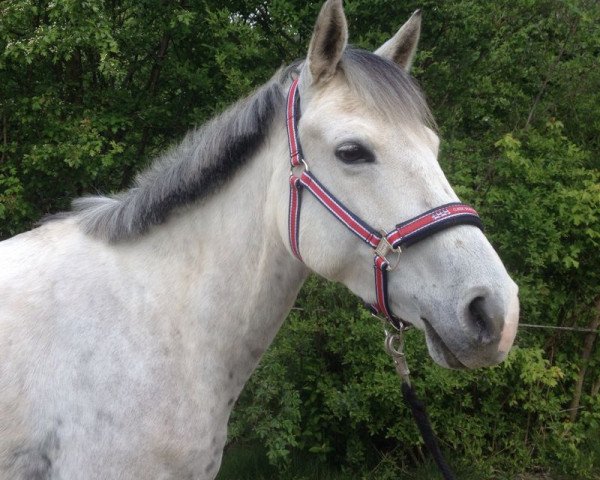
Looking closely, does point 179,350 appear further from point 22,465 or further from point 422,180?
point 422,180

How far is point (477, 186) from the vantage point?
187 inches

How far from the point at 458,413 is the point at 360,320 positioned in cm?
117

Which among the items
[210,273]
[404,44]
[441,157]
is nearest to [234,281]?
[210,273]

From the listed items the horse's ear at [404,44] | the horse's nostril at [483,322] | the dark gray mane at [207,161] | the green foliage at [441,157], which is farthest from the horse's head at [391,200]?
the green foliage at [441,157]

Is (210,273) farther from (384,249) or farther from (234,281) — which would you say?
(384,249)

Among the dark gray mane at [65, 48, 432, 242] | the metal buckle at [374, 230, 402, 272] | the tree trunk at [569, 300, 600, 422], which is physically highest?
the dark gray mane at [65, 48, 432, 242]

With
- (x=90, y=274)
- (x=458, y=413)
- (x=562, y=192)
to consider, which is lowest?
(x=458, y=413)

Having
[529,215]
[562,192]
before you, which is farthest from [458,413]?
[562,192]

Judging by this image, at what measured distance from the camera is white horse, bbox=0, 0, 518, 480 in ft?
6.07

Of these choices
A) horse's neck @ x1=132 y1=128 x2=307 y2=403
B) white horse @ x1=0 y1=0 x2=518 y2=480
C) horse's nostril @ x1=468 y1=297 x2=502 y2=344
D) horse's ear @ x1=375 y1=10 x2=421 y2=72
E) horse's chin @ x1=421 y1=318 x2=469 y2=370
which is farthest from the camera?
horse's ear @ x1=375 y1=10 x2=421 y2=72

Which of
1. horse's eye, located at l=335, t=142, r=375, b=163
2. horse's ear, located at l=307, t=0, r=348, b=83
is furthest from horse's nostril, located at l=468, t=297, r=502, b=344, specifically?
horse's ear, located at l=307, t=0, r=348, b=83

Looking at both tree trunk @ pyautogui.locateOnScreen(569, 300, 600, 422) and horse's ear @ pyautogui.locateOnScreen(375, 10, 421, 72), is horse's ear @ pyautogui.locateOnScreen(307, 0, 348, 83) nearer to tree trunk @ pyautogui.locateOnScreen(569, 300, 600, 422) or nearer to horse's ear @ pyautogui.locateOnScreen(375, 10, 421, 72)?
horse's ear @ pyautogui.locateOnScreen(375, 10, 421, 72)

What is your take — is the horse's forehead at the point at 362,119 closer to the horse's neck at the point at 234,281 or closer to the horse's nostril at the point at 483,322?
the horse's neck at the point at 234,281

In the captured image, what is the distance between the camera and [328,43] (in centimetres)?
203
